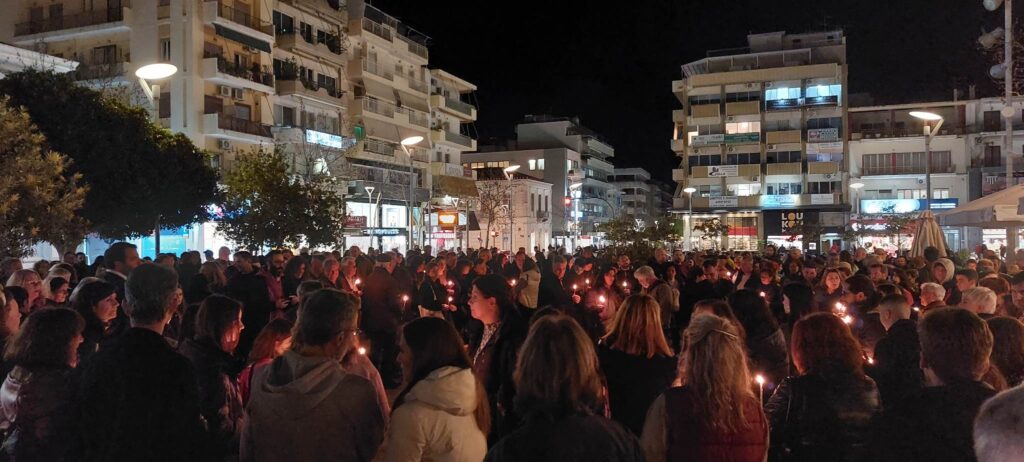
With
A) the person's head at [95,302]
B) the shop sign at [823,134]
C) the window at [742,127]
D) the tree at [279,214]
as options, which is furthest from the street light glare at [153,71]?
the window at [742,127]

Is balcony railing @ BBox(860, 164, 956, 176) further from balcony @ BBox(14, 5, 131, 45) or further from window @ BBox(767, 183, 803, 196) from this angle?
balcony @ BBox(14, 5, 131, 45)

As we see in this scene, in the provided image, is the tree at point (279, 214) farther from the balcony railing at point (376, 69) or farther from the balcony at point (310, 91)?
the balcony railing at point (376, 69)

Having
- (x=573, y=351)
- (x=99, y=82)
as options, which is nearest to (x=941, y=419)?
(x=573, y=351)

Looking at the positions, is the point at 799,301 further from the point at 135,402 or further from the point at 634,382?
the point at 135,402

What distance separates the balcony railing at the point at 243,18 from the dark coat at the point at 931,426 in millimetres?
40160

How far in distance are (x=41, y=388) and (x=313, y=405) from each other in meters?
1.54

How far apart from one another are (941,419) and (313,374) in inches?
100

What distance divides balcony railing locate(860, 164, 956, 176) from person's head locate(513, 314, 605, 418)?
211ft

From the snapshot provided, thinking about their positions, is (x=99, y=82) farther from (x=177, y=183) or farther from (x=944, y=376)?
(x=944, y=376)

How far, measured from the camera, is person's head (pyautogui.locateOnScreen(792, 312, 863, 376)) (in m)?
3.96

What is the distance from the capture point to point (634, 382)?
186 inches

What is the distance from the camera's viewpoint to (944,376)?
3295 mm

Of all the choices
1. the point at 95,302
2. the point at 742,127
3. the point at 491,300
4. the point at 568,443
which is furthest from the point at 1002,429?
the point at 742,127

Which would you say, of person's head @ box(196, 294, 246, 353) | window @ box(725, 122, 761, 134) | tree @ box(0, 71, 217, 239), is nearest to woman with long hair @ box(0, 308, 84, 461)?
person's head @ box(196, 294, 246, 353)
